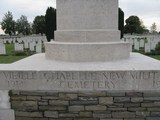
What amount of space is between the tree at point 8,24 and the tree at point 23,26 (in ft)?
5.40

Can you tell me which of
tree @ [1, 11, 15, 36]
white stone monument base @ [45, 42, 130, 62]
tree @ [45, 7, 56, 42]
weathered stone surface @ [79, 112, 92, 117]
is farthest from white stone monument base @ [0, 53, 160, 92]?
tree @ [1, 11, 15, 36]

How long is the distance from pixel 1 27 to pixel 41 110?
5599 cm

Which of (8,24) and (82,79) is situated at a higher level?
(8,24)

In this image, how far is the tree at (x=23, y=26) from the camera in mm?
57656

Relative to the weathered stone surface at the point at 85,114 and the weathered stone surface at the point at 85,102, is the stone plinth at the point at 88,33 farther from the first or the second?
the weathered stone surface at the point at 85,114

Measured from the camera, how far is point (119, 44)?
4332 mm

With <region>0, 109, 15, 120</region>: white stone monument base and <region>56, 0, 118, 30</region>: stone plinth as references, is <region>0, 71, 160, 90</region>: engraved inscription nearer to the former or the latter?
<region>0, 109, 15, 120</region>: white stone monument base

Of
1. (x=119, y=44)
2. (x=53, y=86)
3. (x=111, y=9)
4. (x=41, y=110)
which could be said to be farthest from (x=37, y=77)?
(x=111, y=9)

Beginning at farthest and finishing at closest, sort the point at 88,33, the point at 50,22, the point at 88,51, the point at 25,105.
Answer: the point at 50,22 < the point at 88,33 < the point at 88,51 < the point at 25,105

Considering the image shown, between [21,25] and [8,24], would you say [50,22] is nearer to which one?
[8,24]

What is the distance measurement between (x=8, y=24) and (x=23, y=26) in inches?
197

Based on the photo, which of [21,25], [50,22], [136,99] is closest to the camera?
[136,99]

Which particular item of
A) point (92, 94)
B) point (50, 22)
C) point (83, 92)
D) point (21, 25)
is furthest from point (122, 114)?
point (21, 25)

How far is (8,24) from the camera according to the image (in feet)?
179
